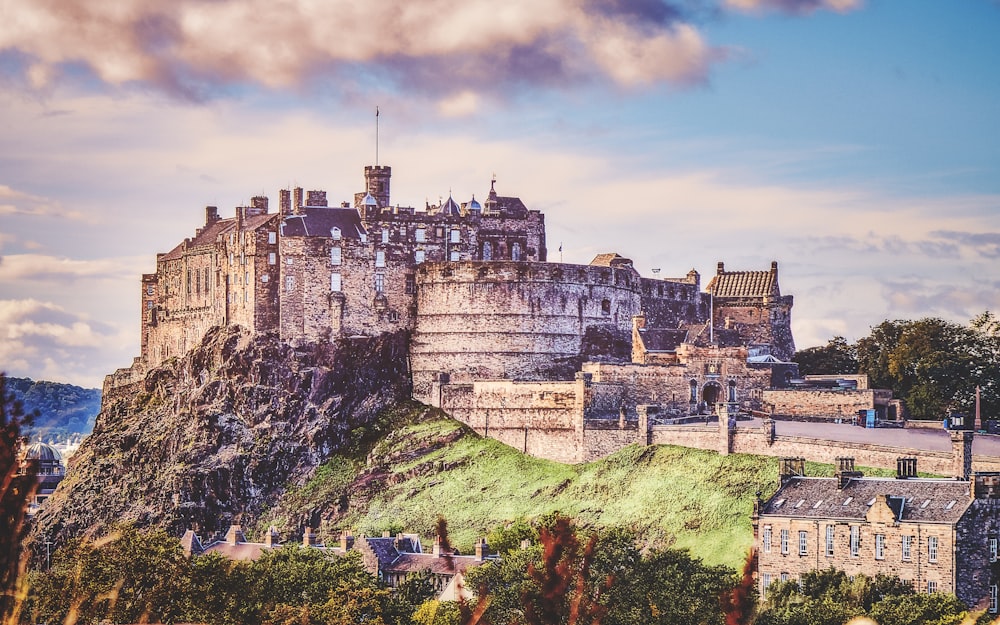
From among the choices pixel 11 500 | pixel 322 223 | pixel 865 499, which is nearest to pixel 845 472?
pixel 865 499

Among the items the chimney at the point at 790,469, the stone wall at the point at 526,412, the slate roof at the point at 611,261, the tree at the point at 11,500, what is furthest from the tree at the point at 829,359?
the tree at the point at 11,500

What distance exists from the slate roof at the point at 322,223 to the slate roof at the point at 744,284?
24.2 m

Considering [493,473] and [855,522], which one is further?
[493,473]

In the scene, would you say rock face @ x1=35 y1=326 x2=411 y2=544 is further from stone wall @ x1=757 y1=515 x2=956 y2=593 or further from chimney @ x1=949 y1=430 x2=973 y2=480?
chimney @ x1=949 y1=430 x2=973 y2=480

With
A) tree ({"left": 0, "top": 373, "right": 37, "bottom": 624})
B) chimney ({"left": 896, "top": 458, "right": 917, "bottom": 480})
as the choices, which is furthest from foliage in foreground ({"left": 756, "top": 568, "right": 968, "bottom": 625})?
tree ({"left": 0, "top": 373, "right": 37, "bottom": 624})

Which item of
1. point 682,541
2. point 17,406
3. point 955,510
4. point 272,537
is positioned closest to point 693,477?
point 682,541

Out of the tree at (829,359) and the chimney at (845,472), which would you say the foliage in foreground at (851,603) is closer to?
the chimney at (845,472)

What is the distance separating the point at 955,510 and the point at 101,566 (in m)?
33.4

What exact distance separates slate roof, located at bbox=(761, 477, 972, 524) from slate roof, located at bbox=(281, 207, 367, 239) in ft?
137

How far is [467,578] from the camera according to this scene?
68688 mm

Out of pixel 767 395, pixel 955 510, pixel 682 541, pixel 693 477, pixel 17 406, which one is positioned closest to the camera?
pixel 17 406

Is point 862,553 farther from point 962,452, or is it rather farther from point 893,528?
point 962,452

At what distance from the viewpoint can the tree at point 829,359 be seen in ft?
358

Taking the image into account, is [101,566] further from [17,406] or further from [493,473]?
[17,406]
